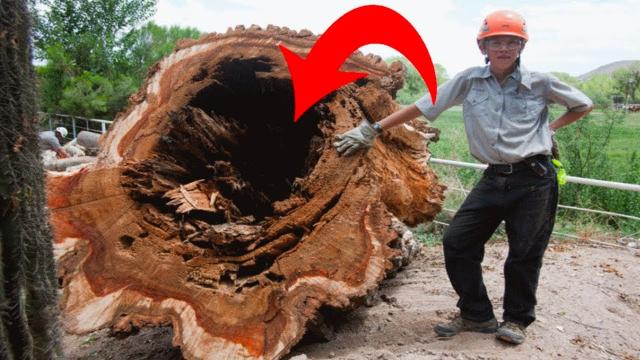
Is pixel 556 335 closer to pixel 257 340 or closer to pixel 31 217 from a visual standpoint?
pixel 257 340

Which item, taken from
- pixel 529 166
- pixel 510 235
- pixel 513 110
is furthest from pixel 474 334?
pixel 513 110

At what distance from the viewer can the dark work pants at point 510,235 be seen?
8.43ft

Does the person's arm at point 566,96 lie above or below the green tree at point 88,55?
below

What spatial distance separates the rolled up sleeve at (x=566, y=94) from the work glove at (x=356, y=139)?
0.88 meters

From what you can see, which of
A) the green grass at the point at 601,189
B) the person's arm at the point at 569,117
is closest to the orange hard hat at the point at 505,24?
the person's arm at the point at 569,117

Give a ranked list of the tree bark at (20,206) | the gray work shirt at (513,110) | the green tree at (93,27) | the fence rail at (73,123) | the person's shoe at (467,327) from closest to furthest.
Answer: the tree bark at (20,206) → the gray work shirt at (513,110) → the person's shoe at (467,327) → the fence rail at (73,123) → the green tree at (93,27)

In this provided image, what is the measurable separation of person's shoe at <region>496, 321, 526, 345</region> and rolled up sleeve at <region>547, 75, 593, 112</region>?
1.13m

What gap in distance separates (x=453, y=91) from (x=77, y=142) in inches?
466

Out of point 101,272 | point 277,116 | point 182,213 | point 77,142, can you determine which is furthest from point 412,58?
point 77,142

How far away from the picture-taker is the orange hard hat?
8.06 ft

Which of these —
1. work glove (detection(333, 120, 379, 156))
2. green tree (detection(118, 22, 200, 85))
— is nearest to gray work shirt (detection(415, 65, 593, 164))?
work glove (detection(333, 120, 379, 156))

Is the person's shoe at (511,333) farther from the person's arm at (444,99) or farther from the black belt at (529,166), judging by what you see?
the person's arm at (444,99)

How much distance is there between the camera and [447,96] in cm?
274

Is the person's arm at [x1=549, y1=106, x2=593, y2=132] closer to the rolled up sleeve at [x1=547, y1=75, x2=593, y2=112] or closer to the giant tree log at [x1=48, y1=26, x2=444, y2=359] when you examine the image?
the rolled up sleeve at [x1=547, y1=75, x2=593, y2=112]
